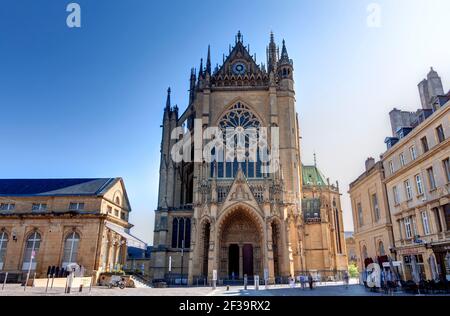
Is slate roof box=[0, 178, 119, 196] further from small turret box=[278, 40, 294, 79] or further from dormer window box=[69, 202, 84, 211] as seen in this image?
small turret box=[278, 40, 294, 79]

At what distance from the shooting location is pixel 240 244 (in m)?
36.3

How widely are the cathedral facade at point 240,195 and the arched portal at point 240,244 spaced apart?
11cm

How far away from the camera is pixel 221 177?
1534 inches

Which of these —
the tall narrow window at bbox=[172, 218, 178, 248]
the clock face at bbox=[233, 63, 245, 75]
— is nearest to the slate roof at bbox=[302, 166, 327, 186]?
the clock face at bbox=[233, 63, 245, 75]

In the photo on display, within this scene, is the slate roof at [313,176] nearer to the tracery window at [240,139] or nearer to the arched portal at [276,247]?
the tracery window at [240,139]

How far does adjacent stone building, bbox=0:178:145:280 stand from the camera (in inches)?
1157

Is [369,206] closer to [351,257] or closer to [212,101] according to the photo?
[212,101]

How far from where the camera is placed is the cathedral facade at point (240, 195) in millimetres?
34156

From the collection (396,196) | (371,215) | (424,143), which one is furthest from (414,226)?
(371,215)

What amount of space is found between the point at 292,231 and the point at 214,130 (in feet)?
52.6

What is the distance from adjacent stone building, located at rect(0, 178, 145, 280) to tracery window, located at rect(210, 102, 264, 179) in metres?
12.9

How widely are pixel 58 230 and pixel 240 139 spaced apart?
23.2 metres
